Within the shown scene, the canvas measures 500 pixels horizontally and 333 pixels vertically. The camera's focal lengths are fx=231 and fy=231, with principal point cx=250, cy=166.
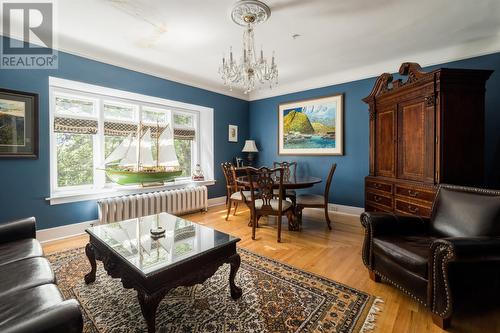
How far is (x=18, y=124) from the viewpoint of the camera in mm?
2684

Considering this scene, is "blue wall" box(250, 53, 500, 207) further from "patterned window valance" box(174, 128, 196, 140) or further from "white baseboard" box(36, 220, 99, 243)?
"white baseboard" box(36, 220, 99, 243)

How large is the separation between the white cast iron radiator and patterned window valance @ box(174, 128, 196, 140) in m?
1.02

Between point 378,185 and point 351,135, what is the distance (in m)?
1.24

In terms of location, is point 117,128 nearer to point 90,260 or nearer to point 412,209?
point 90,260

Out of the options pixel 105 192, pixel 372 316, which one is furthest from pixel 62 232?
pixel 372 316

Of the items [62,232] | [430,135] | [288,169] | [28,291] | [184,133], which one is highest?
[184,133]

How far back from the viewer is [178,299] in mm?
1783

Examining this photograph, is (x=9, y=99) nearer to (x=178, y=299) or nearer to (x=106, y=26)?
(x=106, y=26)

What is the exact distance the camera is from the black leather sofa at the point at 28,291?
87 centimetres

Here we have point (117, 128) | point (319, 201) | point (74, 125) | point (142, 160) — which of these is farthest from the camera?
point (117, 128)

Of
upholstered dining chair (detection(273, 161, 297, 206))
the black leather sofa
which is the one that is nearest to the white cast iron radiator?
the black leather sofa

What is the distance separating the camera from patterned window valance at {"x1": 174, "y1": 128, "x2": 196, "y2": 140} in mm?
4398

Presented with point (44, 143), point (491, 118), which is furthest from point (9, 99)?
point (491, 118)

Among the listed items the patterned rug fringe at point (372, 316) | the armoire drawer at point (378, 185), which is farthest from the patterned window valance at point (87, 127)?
the armoire drawer at point (378, 185)
